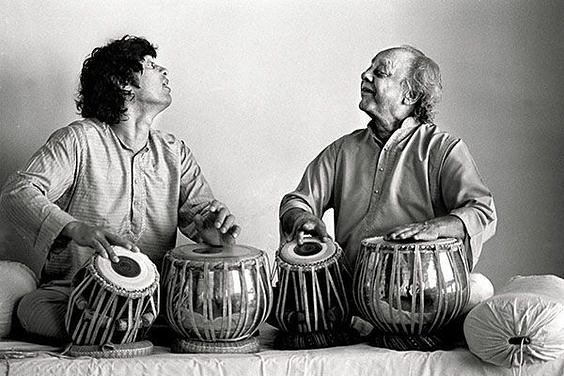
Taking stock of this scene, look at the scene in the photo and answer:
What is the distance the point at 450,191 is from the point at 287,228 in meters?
0.56

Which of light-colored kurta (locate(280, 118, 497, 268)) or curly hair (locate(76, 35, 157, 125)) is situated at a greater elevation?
curly hair (locate(76, 35, 157, 125))

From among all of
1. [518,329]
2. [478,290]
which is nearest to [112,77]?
[478,290]

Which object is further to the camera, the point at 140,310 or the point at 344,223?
the point at 344,223

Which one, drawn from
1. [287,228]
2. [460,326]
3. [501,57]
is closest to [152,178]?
[287,228]

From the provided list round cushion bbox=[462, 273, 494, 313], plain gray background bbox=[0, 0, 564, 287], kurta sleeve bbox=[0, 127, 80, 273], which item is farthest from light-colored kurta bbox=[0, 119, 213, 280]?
round cushion bbox=[462, 273, 494, 313]

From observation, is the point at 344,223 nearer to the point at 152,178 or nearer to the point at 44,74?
the point at 152,178

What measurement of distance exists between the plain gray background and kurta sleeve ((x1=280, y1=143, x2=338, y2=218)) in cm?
68

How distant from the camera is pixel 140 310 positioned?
10.6ft

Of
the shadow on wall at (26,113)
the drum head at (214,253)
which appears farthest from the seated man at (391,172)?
the shadow on wall at (26,113)

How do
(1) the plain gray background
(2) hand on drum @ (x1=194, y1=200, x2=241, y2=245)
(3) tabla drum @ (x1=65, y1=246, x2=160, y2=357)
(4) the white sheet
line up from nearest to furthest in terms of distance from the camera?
1. (4) the white sheet
2. (3) tabla drum @ (x1=65, y1=246, x2=160, y2=357)
3. (2) hand on drum @ (x1=194, y1=200, x2=241, y2=245)
4. (1) the plain gray background

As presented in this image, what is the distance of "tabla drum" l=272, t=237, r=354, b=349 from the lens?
11.1 ft

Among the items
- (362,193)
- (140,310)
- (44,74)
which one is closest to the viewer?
(140,310)

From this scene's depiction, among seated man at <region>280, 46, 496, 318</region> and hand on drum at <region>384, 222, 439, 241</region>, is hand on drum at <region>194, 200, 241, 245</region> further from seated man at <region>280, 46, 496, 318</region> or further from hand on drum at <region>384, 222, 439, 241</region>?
hand on drum at <region>384, 222, 439, 241</region>

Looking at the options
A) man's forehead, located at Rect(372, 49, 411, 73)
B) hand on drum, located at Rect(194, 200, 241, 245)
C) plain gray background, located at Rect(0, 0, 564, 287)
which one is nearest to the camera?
hand on drum, located at Rect(194, 200, 241, 245)
